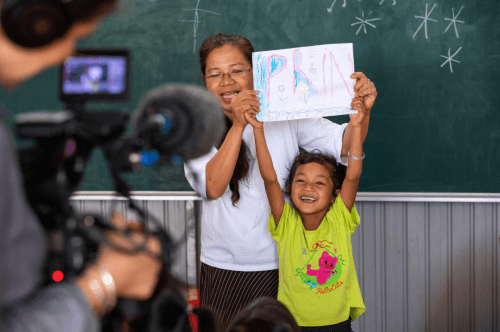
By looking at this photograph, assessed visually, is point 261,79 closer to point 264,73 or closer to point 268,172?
point 264,73

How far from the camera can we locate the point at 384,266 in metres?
2.19

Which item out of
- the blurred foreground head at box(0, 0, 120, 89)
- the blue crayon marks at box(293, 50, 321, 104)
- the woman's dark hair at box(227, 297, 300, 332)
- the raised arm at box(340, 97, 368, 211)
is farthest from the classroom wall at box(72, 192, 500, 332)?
the blurred foreground head at box(0, 0, 120, 89)

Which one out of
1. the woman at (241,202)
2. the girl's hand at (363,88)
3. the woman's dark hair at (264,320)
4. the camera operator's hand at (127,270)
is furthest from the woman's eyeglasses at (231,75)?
the camera operator's hand at (127,270)

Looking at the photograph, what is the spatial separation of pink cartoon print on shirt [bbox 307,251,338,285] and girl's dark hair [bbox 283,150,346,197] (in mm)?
274

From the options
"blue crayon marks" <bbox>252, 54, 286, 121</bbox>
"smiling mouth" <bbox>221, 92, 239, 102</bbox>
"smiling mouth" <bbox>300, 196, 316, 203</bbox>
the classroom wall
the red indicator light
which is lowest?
the classroom wall

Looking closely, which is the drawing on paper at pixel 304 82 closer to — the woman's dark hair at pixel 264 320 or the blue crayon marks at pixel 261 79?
the blue crayon marks at pixel 261 79

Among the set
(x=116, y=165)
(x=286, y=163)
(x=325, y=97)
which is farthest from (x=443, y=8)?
(x=116, y=165)

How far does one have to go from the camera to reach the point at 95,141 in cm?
45

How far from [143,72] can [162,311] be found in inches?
74.8

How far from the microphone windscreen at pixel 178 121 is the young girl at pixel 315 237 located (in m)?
0.78

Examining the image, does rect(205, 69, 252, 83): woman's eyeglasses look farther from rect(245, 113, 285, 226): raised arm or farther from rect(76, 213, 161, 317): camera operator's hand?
rect(76, 213, 161, 317): camera operator's hand

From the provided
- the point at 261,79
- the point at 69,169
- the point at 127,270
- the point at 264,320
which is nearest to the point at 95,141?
the point at 69,169

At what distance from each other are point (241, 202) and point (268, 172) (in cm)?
16

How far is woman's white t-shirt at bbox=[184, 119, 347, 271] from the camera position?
141cm
